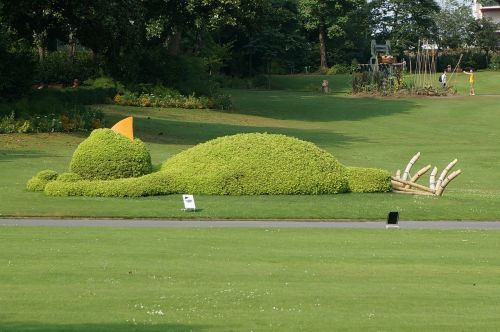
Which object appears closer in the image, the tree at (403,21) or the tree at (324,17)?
the tree at (324,17)

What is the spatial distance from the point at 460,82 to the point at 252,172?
71.2 meters

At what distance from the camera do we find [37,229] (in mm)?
19125

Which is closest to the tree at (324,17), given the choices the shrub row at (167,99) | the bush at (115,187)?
the shrub row at (167,99)

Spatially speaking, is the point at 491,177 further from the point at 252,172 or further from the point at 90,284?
the point at 90,284

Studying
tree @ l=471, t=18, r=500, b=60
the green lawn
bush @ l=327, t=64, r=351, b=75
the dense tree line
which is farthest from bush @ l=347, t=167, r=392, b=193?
tree @ l=471, t=18, r=500, b=60

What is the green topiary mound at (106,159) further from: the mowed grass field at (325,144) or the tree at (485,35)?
the tree at (485,35)

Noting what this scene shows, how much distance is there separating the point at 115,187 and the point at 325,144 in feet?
69.7

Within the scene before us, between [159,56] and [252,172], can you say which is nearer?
[252,172]

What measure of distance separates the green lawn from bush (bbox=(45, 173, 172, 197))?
553cm

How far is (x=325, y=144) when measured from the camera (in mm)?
44344

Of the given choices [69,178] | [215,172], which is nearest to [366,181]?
[215,172]

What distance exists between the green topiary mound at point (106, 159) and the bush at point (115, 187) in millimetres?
534

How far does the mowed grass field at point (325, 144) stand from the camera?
2274cm

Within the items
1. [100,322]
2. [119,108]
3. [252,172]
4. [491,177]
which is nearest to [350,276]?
[100,322]
